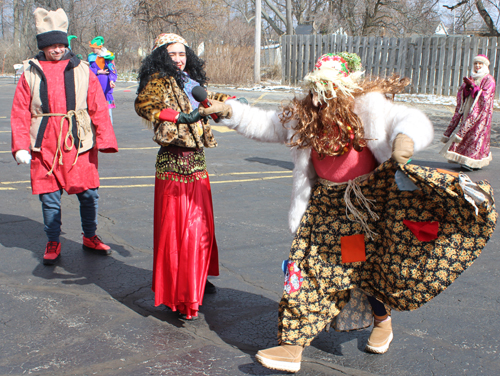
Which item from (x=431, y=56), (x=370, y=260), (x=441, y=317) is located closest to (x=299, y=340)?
(x=370, y=260)

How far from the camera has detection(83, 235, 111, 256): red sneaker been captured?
179 inches

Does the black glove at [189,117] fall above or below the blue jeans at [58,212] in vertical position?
above

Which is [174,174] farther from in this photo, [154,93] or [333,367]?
[333,367]

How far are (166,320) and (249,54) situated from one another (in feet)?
68.0

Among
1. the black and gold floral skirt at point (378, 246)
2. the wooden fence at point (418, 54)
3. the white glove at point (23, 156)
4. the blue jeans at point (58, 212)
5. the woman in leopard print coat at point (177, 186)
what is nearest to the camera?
the black and gold floral skirt at point (378, 246)

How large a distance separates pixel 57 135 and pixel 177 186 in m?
1.38

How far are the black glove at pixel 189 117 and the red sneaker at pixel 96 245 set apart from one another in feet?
6.50

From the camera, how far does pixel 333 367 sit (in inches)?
113

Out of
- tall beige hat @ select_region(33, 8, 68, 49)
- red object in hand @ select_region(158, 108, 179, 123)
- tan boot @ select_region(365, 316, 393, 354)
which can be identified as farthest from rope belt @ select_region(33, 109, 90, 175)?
tan boot @ select_region(365, 316, 393, 354)

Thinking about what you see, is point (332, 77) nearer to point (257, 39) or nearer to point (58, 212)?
point (58, 212)

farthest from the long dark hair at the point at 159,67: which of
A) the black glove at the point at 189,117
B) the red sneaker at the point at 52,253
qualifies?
the red sneaker at the point at 52,253

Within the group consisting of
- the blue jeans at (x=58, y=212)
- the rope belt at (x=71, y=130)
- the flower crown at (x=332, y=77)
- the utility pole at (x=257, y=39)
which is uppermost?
the utility pole at (x=257, y=39)

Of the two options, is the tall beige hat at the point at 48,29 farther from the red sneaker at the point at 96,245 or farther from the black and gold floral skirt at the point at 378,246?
the black and gold floral skirt at the point at 378,246

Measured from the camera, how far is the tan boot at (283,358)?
279 centimetres
